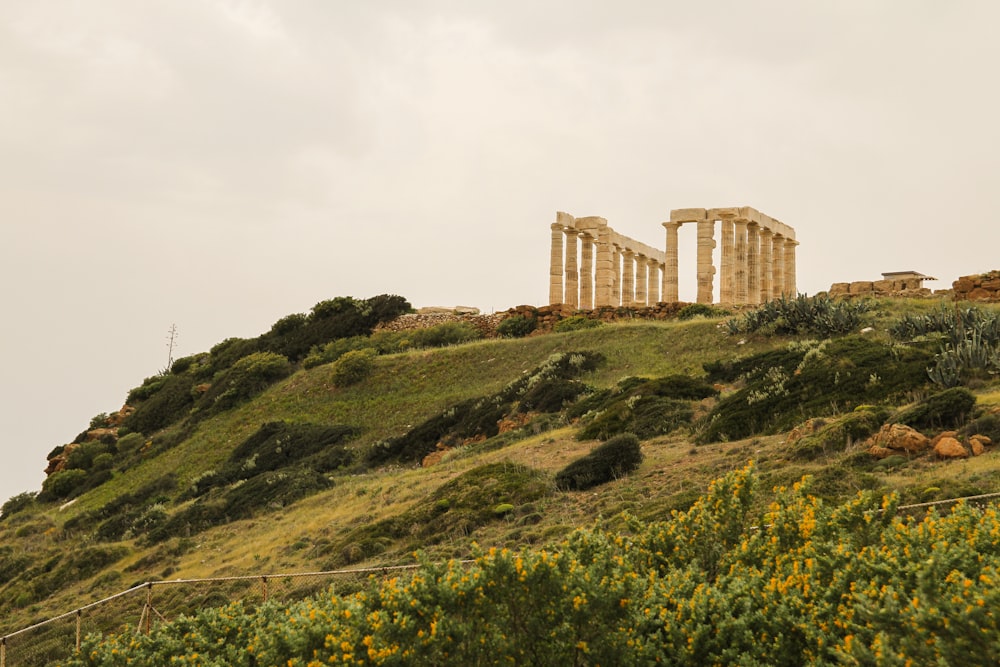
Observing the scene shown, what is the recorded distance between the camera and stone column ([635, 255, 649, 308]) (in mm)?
56031

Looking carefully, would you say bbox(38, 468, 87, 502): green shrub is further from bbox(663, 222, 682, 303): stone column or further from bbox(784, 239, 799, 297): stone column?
bbox(784, 239, 799, 297): stone column

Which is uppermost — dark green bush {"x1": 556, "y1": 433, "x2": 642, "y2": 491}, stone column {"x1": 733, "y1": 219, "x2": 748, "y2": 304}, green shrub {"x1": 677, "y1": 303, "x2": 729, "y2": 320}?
stone column {"x1": 733, "y1": 219, "x2": 748, "y2": 304}

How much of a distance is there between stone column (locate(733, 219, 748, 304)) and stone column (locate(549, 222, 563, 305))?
27.8ft

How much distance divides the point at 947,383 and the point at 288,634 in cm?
1579

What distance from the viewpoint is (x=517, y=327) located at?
45875mm

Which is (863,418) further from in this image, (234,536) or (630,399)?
(234,536)

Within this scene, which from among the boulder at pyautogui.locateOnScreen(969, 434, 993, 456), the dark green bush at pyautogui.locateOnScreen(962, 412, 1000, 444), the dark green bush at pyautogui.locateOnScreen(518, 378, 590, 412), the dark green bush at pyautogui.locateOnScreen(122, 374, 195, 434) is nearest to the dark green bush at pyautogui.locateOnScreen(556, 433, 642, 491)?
the dark green bush at pyautogui.locateOnScreen(962, 412, 1000, 444)

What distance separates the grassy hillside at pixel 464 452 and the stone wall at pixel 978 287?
2.78 meters

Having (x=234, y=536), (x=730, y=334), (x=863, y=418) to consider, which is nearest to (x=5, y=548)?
(x=234, y=536)

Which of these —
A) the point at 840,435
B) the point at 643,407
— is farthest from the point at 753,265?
the point at 840,435

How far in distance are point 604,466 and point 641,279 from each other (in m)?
37.8

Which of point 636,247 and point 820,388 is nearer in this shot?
point 820,388

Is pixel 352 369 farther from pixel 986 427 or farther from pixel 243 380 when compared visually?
pixel 986 427

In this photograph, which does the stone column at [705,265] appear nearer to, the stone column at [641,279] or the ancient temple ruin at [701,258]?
the ancient temple ruin at [701,258]
